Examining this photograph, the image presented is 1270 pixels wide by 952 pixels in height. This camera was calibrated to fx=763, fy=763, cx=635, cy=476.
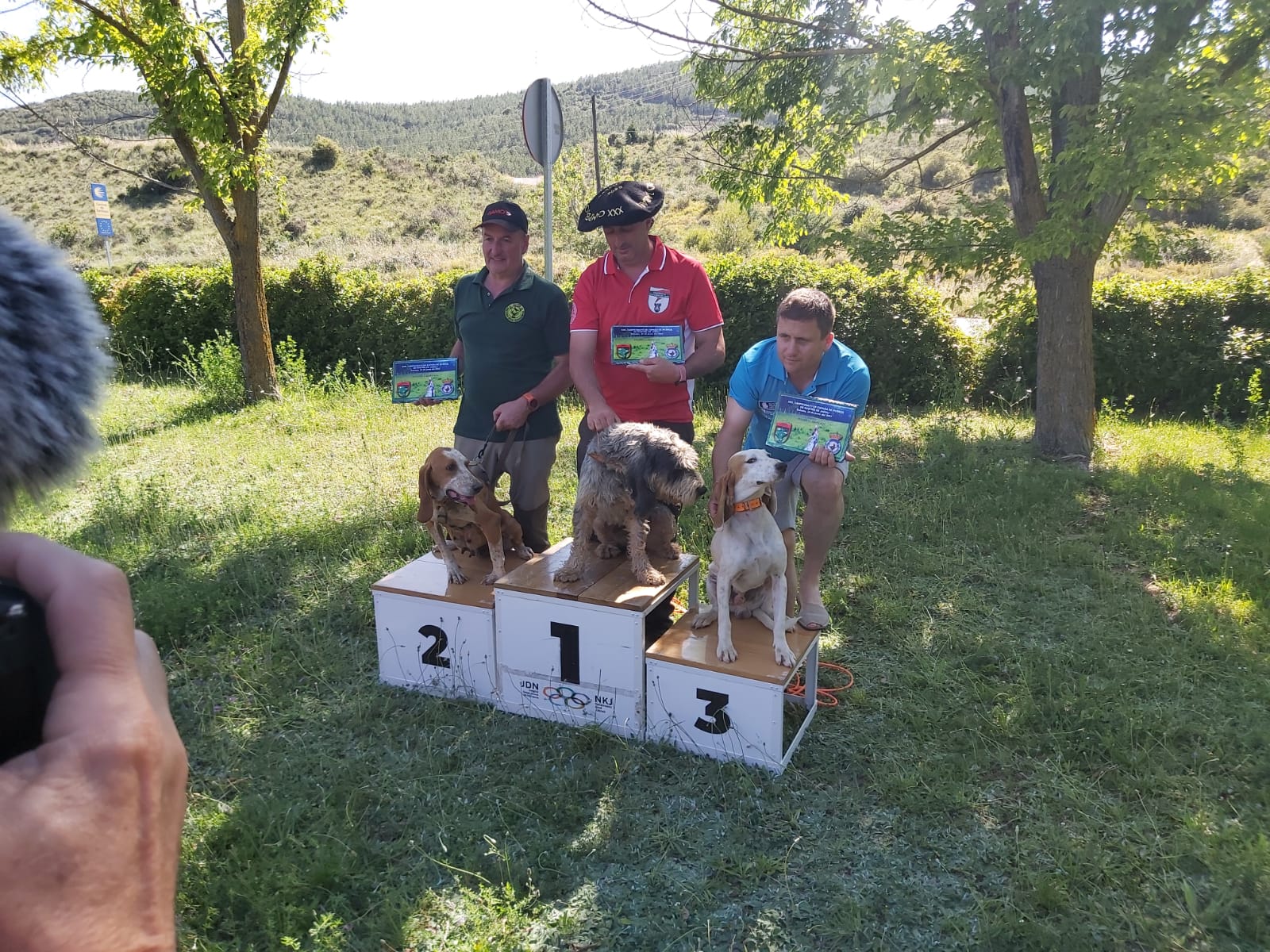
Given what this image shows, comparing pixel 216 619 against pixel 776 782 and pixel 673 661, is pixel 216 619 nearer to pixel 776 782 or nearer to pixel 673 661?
pixel 673 661

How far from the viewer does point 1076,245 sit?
6.78 m

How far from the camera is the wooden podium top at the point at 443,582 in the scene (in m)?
3.98

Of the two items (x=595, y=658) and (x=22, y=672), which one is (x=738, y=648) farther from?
(x=22, y=672)

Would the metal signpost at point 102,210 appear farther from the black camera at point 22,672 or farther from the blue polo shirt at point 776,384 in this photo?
the black camera at point 22,672

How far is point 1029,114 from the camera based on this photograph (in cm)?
705

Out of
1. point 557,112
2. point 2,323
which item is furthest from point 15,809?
point 557,112

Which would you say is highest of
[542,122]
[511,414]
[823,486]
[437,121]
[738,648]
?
[437,121]

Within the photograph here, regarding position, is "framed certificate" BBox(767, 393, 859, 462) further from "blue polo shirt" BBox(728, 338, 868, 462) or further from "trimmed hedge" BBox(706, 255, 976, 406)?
"trimmed hedge" BBox(706, 255, 976, 406)

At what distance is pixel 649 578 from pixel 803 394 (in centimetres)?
134

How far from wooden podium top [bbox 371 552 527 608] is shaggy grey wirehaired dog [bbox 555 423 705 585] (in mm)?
526

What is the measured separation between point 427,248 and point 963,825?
27165 millimetres

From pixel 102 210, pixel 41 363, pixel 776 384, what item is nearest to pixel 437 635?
pixel 776 384

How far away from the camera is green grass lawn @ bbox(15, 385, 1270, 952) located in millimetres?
2619

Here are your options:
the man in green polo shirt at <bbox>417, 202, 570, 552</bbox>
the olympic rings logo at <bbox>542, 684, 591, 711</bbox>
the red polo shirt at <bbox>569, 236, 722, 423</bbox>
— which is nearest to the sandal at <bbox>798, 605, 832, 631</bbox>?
the olympic rings logo at <bbox>542, 684, 591, 711</bbox>
